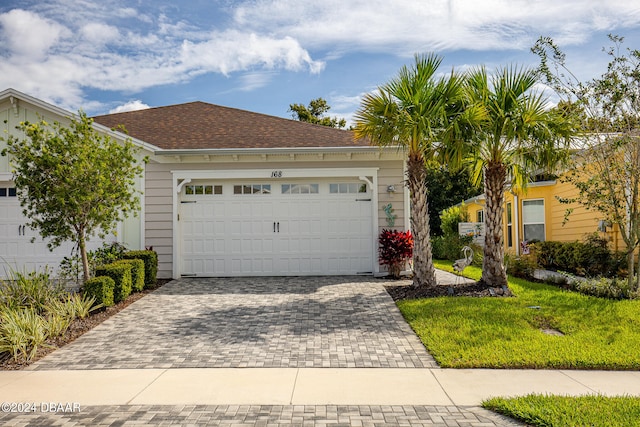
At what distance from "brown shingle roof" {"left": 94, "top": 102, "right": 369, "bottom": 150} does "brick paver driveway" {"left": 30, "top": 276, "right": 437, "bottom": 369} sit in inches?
163

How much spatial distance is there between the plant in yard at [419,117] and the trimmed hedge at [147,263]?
5.75 metres

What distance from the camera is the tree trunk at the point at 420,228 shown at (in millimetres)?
9977

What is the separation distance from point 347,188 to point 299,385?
26.5 ft

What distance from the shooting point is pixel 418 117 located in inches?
372

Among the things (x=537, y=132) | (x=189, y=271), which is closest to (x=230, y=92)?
(x=189, y=271)

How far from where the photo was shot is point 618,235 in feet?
38.5

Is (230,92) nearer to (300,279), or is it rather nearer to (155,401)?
(300,279)

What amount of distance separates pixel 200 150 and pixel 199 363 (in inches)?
290

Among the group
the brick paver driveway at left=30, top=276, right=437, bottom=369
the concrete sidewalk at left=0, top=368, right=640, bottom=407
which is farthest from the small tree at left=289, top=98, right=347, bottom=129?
the concrete sidewalk at left=0, top=368, right=640, bottom=407

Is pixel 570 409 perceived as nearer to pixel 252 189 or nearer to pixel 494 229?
pixel 494 229

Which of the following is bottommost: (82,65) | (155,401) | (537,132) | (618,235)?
(155,401)

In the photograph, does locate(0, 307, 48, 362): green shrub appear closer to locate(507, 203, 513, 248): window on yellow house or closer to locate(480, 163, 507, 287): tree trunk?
locate(480, 163, 507, 287): tree trunk

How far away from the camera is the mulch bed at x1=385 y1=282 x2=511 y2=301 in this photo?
9.47 metres

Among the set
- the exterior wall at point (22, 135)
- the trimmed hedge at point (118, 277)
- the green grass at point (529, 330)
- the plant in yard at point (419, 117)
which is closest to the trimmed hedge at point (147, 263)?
the exterior wall at point (22, 135)
